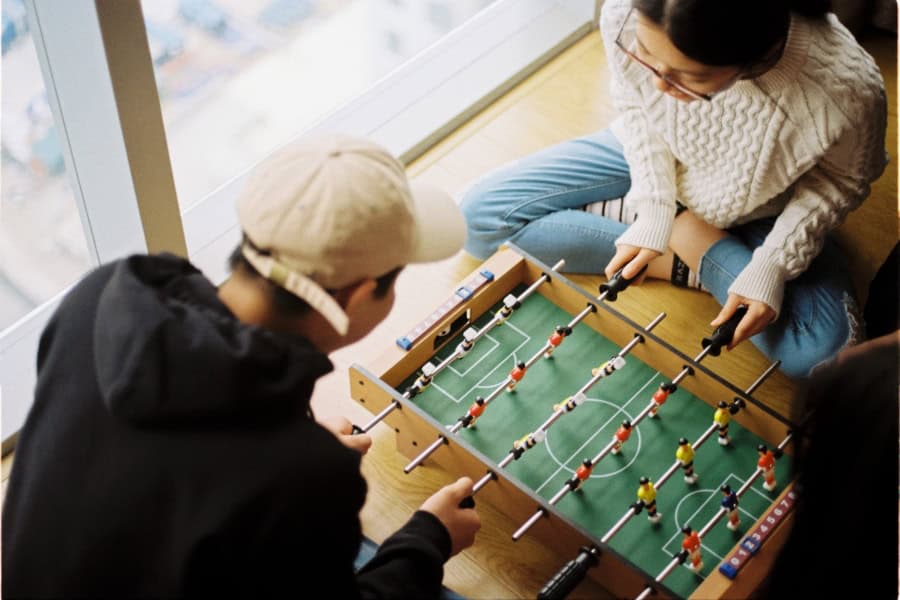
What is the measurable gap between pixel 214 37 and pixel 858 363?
2223mm

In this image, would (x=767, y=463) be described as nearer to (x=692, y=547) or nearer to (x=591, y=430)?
(x=692, y=547)

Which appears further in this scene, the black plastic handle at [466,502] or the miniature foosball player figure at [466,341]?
the miniature foosball player figure at [466,341]

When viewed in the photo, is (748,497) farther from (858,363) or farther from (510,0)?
(510,0)

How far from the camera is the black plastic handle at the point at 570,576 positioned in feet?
5.74

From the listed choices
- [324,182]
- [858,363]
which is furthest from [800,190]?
[324,182]

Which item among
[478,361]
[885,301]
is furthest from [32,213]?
[885,301]

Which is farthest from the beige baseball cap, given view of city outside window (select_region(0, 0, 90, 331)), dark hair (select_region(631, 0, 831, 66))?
view of city outside window (select_region(0, 0, 90, 331))

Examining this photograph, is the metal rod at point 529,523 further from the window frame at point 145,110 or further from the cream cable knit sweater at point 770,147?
the window frame at point 145,110

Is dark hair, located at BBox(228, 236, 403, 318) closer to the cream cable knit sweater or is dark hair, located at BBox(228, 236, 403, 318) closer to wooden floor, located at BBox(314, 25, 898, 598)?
wooden floor, located at BBox(314, 25, 898, 598)

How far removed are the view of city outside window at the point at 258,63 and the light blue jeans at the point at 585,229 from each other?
648mm

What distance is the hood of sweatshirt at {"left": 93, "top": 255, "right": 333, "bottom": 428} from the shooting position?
1.27 metres

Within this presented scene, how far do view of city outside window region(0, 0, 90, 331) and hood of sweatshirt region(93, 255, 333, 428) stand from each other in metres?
1.15

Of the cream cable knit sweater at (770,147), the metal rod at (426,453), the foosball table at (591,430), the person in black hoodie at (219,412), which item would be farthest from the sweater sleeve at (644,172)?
the person in black hoodie at (219,412)

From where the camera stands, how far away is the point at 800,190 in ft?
6.95
